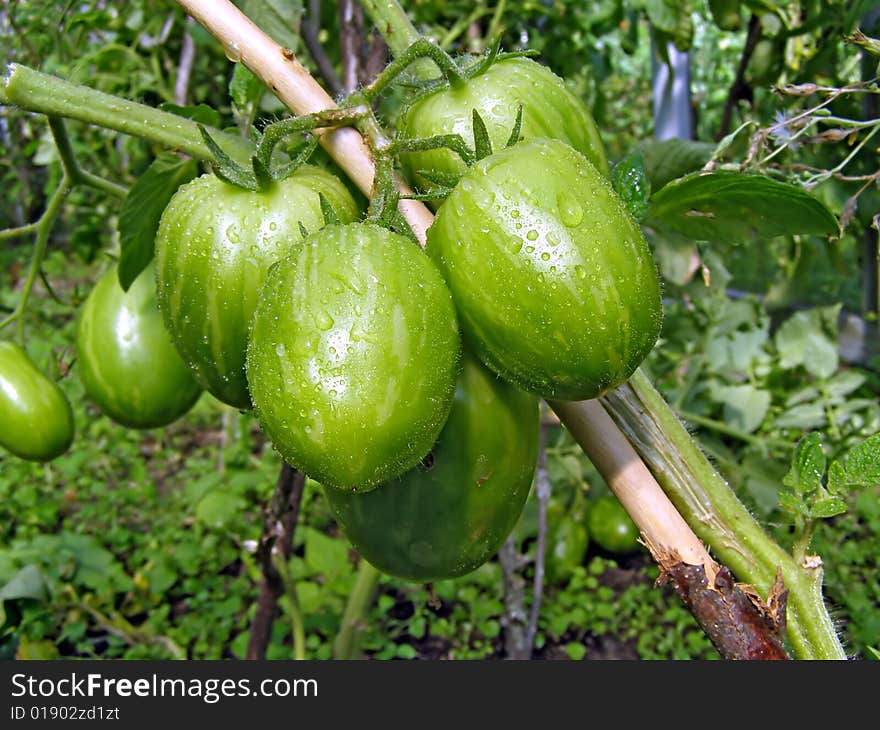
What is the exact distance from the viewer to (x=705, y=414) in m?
2.54

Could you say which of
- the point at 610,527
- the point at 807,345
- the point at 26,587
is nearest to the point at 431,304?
the point at 26,587

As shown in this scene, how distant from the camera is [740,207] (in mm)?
724

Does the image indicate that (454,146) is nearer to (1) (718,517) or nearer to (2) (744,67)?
(1) (718,517)

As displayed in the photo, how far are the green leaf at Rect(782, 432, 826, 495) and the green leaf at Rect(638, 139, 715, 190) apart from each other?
1.68ft

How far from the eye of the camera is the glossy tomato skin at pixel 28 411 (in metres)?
1.17

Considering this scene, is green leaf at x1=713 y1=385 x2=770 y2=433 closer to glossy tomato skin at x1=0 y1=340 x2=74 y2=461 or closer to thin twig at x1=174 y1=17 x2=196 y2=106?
thin twig at x1=174 y1=17 x2=196 y2=106

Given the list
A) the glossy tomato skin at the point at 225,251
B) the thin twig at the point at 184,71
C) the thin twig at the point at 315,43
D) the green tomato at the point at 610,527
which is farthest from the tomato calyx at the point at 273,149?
the green tomato at the point at 610,527

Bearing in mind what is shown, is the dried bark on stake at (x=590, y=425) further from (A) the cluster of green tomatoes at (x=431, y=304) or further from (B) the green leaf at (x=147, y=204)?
(B) the green leaf at (x=147, y=204)

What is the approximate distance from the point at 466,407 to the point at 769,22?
5.75 feet

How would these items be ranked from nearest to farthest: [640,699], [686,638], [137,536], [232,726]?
[640,699] < [232,726] < [686,638] < [137,536]

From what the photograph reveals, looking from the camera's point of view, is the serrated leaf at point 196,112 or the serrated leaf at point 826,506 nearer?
the serrated leaf at point 826,506

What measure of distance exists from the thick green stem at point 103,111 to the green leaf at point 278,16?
0.93ft

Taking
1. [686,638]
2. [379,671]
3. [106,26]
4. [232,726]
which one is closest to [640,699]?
[379,671]

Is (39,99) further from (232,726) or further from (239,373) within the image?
(232,726)
